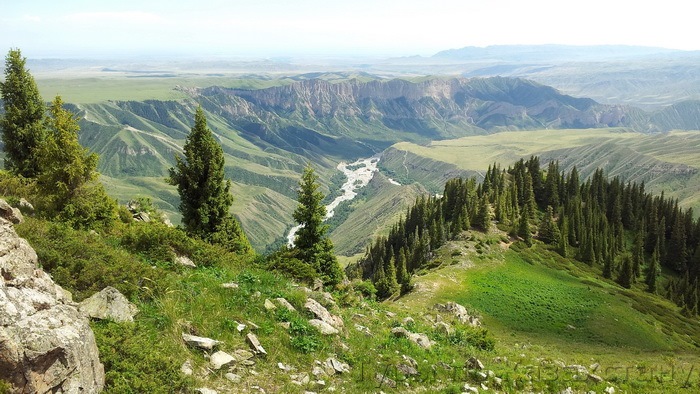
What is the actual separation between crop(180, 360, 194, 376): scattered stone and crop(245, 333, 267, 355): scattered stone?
9.03 ft

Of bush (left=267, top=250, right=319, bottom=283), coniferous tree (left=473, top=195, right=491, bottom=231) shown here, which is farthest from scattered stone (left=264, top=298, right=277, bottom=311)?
coniferous tree (left=473, top=195, right=491, bottom=231)

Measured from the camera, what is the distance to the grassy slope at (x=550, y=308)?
54.3m

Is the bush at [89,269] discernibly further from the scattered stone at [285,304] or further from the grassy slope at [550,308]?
the grassy slope at [550,308]

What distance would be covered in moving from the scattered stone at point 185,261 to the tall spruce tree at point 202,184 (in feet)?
54.6

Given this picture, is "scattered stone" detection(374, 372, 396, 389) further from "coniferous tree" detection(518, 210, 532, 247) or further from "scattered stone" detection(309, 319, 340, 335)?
"coniferous tree" detection(518, 210, 532, 247)

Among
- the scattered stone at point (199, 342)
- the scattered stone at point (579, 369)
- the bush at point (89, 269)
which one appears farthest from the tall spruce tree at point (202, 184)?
the scattered stone at point (579, 369)

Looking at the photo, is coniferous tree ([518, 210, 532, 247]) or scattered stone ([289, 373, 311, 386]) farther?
coniferous tree ([518, 210, 532, 247])

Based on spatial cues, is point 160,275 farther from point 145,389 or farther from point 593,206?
point 593,206

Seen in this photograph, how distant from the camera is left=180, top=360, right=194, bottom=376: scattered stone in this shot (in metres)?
13.1

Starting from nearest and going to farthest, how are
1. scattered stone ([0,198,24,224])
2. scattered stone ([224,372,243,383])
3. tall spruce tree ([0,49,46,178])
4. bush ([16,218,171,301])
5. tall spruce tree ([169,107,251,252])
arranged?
scattered stone ([224,372,243,383]), bush ([16,218,171,301]), scattered stone ([0,198,24,224]), tall spruce tree ([0,49,46,178]), tall spruce tree ([169,107,251,252])

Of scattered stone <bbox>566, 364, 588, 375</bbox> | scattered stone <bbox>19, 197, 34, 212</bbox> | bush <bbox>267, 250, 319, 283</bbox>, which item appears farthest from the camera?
bush <bbox>267, 250, 319, 283</bbox>

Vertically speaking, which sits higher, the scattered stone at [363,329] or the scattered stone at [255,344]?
the scattered stone at [255,344]

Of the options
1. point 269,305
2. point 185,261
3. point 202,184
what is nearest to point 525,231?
point 202,184

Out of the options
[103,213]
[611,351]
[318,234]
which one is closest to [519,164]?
[611,351]
